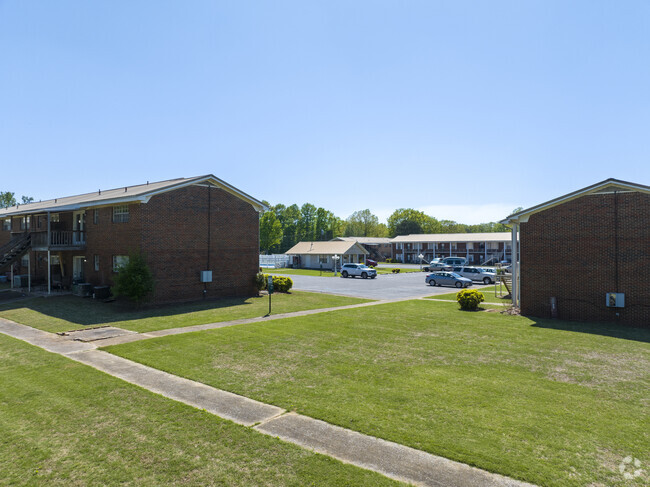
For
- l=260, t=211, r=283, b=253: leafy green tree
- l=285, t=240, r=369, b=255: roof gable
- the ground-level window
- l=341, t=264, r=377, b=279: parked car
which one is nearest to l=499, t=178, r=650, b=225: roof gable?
the ground-level window

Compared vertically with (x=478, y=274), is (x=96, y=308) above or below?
below

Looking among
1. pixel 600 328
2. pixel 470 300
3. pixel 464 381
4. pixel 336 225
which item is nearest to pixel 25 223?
pixel 470 300

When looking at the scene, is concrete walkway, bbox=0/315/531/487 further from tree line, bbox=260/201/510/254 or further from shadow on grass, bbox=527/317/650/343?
tree line, bbox=260/201/510/254

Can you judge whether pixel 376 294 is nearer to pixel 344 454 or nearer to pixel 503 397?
pixel 503 397

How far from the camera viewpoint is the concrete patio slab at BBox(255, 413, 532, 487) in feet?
18.3

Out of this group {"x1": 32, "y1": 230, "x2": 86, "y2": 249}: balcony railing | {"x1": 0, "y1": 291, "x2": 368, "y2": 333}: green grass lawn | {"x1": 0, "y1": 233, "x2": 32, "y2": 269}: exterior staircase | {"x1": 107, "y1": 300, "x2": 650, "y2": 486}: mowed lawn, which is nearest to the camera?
{"x1": 107, "y1": 300, "x2": 650, "y2": 486}: mowed lawn

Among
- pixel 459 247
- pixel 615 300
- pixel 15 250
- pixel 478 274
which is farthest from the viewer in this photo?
pixel 459 247

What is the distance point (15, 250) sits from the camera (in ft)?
88.4

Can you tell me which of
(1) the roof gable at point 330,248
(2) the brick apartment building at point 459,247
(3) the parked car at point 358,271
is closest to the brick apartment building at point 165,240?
(3) the parked car at point 358,271

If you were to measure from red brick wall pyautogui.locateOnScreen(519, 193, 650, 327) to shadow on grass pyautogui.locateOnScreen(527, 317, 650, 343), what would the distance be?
0.67m

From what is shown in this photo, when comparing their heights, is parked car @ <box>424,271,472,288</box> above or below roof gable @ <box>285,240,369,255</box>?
below

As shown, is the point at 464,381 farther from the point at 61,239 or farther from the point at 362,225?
the point at 362,225

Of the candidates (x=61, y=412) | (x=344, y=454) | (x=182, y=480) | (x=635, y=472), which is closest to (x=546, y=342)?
(x=635, y=472)

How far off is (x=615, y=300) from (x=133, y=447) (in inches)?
A: 750
